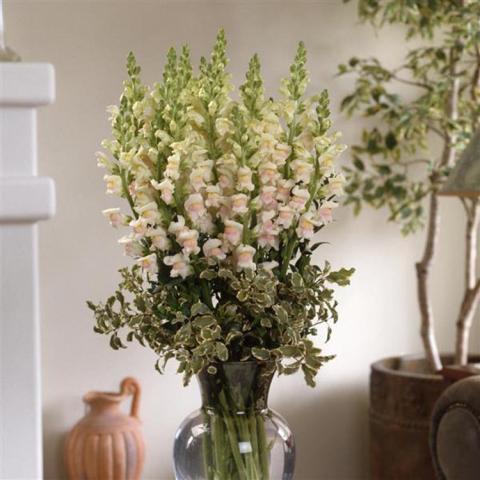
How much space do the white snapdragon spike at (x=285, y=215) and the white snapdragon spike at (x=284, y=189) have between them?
0.01 meters

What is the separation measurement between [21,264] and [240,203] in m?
0.74

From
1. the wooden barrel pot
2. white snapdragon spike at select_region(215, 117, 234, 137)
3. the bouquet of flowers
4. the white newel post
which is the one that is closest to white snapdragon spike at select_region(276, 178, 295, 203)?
the bouquet of flowers

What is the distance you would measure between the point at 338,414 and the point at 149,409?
2.57ft

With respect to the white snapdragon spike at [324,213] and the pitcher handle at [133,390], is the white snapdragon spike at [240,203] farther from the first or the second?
the pitcher handle at [133,390]

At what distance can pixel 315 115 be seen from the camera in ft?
4.94

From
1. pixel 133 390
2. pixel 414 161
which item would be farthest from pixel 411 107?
pixel 133 390

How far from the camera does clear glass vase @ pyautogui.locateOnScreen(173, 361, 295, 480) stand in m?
1.49

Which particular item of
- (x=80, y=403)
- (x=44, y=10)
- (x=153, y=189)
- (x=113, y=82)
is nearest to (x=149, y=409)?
(x=80, y=403)

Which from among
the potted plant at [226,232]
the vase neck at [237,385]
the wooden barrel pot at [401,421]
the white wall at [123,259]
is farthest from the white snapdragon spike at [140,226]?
the white wall at [123,259]

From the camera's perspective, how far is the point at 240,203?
1.45 m

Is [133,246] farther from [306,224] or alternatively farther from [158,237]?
[306,224]

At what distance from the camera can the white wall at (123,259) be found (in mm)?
3777

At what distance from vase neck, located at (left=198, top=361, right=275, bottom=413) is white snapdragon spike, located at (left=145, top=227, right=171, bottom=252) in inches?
7.5

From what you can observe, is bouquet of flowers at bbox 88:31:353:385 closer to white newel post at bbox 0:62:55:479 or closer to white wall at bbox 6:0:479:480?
white newel post at bbox 0:62:55:479
